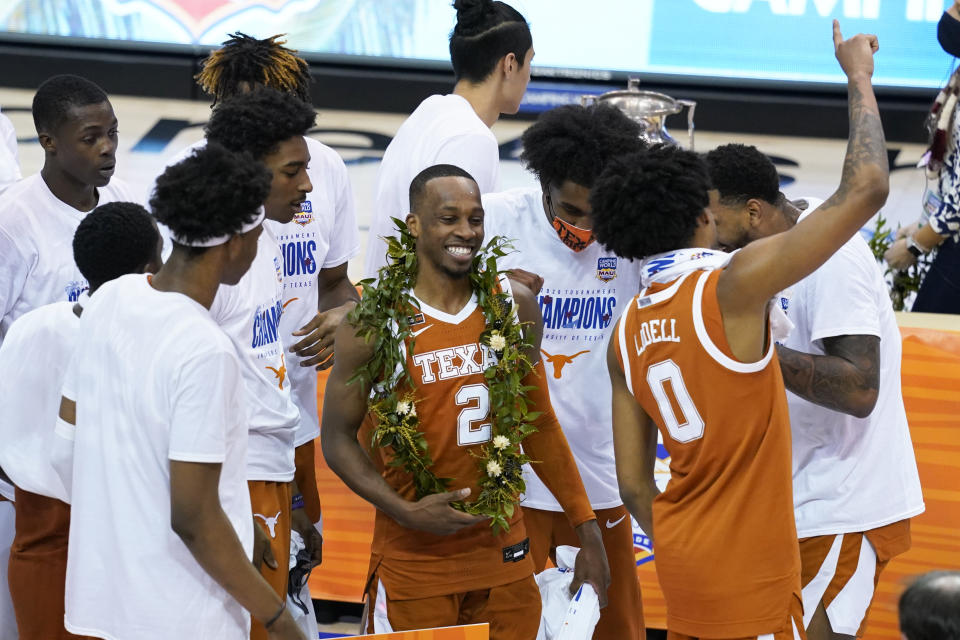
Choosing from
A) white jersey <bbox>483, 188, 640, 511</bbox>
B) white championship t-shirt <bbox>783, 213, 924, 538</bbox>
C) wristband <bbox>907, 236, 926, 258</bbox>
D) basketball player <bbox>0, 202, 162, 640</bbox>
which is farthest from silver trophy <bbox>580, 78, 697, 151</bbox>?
basketball player <bbox>0, 202, 162, 640</bbox>

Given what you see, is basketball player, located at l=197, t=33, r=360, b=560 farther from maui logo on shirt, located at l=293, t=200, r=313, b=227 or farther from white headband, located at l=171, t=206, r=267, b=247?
white headband, located at l=171, t=206, r=267, b=247

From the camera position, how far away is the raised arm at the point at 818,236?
8.89ft

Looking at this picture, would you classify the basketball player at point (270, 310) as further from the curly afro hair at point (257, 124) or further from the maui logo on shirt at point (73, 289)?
the maui logo on shirt at point (73, 289)

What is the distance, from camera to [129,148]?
9.95 meters

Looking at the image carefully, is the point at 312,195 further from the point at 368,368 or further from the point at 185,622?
the point at 185,622

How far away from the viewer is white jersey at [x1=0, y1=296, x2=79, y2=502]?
10.8 ft

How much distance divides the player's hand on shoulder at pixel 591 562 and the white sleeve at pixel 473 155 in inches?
51.3

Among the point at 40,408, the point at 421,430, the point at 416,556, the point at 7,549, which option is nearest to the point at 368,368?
the point at 421,430

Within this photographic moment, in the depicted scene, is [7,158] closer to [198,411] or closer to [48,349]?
[48,349]

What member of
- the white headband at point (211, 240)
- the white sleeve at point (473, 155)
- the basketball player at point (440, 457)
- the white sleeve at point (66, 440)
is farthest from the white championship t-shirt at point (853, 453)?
the white sleeve at point (66, 440)

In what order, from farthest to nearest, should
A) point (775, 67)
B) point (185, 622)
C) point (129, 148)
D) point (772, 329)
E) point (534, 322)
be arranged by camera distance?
point (775, 67)
point (129, 148)
point (534, 322)
point (772, 329)
point (185, 622)

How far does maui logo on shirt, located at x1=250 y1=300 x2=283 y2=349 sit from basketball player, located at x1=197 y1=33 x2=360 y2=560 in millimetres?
472

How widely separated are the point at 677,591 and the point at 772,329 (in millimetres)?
716

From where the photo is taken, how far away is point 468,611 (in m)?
3.51
